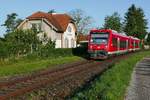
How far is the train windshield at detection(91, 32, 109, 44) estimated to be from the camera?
138 feet

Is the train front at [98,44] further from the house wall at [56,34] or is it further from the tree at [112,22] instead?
the tree at [112,22]

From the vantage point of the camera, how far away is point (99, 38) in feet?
140

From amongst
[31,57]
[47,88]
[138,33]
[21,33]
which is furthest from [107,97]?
[138,33]

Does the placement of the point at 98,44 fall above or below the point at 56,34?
below

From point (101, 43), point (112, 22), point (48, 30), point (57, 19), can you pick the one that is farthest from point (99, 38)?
point (112, 22)

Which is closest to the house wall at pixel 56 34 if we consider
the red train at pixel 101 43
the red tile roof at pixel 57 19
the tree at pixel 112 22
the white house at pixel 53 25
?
the white house at pixel 53 25

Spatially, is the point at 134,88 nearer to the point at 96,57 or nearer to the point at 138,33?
the point at 96,57

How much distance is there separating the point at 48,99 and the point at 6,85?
496 centimetres

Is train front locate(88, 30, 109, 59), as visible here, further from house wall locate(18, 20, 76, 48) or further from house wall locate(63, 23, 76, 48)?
house wall locate(63, 23, 76, 48)

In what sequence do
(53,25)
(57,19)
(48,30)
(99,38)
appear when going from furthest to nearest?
(57,19), (48,30), (53,25), (99,38)

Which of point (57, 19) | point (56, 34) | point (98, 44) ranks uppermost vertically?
point (57, 19)

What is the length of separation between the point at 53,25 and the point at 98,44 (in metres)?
26.7

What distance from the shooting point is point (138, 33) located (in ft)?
438

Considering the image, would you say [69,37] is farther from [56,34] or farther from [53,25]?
[53,25]
